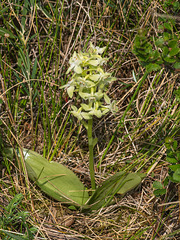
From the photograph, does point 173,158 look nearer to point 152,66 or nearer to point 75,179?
point 152,66

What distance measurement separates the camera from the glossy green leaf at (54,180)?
1.82 metres

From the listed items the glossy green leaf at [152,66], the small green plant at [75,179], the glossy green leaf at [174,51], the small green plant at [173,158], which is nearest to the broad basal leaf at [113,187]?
the small green plant at [75,179]

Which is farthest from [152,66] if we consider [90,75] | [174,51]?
[90,75]

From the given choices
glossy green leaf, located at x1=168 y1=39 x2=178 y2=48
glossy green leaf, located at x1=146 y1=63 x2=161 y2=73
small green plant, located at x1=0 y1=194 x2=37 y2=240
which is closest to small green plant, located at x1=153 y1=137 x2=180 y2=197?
glossy green leaf, located at x1=146 y1=63 x2=161 y2=73

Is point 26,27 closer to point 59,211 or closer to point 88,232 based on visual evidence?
point 59,211

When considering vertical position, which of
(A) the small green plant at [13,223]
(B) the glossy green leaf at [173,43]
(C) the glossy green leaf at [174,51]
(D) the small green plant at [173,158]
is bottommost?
(A) the small green plant at [13,223]

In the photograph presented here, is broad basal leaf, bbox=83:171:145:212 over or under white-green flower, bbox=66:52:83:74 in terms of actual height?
under

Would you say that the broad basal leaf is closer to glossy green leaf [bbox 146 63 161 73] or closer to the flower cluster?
the flower cluster

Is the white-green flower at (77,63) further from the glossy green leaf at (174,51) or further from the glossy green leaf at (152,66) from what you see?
the glossy green leaf at (174,51)

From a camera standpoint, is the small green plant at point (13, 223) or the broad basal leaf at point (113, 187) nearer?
the small green plant at point (13, 223)

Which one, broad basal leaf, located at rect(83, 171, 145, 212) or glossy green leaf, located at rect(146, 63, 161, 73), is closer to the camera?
glossy green leaf, located at rect(146, 63, 161, 73)

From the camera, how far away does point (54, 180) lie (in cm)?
186

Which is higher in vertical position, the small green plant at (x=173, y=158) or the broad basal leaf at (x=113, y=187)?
the small green plant at (x=173, y=158)

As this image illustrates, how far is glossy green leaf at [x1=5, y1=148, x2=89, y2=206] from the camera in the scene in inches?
71.8
